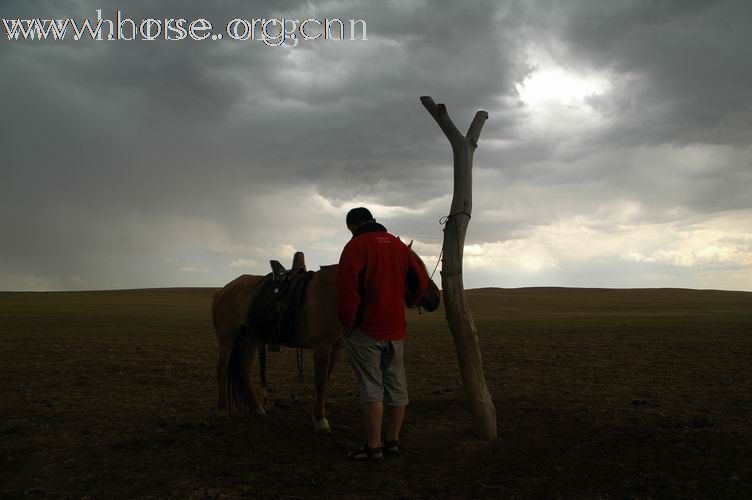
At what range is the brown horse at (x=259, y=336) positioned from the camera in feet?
23.1

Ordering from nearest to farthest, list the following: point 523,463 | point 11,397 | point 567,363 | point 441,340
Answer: point 523,463 → point 11,397 → point 567,363 → point 441,340

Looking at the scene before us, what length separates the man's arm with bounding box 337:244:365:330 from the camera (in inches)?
226

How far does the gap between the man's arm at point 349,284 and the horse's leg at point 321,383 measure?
1.37 metres

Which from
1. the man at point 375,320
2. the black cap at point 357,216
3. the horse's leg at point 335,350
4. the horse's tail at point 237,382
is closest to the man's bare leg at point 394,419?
the man at point 375,320

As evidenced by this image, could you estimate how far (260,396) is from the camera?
27.3ft

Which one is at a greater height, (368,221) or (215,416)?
(368,221)

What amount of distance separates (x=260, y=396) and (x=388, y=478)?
3406 millimetres

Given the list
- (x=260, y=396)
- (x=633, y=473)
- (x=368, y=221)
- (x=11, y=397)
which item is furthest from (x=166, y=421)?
(x=633, y=473)

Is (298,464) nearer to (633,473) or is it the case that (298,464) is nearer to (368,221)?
(368,221)

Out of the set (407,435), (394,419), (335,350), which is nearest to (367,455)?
(394,419)

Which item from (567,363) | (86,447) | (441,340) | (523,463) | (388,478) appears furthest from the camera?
(441,340)

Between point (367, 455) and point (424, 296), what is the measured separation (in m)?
1.82

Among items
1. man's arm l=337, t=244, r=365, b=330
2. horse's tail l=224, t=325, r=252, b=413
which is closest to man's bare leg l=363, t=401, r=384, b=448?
man's arm l=337, t=244, r=365, b=330

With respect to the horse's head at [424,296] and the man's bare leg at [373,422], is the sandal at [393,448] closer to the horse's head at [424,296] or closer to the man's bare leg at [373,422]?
the man's bare leg at [373,422]
